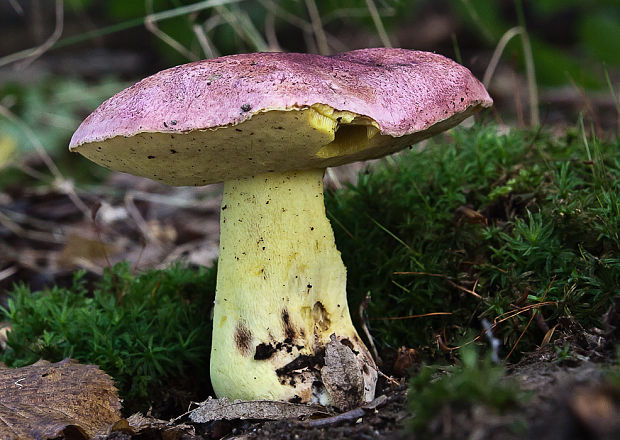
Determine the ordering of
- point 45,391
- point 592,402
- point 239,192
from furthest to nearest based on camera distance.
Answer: point 239,192, point 45,391, point 592,402

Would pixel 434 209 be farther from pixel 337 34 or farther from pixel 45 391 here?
pixel 337 34

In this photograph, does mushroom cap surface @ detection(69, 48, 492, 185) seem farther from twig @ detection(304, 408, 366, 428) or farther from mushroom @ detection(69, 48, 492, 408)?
twig @ detection(304, 408, 366, 428)

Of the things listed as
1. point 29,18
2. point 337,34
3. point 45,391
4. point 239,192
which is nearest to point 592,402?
point 239,192

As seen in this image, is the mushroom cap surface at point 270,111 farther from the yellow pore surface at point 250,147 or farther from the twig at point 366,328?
the twig at point 366,328

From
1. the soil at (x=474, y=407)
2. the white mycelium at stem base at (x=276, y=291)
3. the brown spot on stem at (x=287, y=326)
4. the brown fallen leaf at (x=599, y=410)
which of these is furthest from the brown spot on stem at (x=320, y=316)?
the brown fallen leaf at (x=599, y=410)

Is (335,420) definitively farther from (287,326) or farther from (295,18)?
(295,18)

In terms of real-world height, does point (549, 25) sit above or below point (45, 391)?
above
